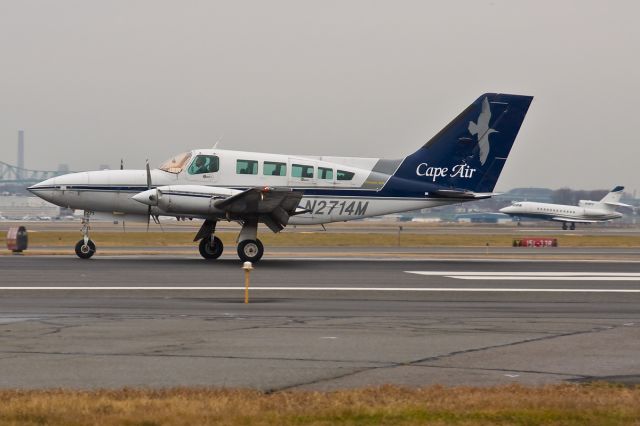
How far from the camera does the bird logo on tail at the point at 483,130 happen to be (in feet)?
105

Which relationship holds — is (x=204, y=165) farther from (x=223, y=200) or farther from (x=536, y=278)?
(x=536, y=278)

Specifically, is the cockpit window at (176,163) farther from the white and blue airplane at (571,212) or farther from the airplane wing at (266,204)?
the white and blue airplane at (571,212)

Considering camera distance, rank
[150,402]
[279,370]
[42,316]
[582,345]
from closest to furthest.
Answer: [150,402] → [279,370] → [582,345] → [42,316]

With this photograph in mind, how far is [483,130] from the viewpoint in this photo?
32188 millimetres

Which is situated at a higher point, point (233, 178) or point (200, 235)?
point (233, 178)

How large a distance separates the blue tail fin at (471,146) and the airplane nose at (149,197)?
29.8 ft

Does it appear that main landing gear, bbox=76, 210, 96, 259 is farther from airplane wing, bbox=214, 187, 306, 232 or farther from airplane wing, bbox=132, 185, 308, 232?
airplane wing, bbox=214, 187, 306, 232

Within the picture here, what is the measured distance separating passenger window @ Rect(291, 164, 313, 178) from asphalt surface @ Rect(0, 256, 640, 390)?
17.0 feet

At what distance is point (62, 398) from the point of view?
8.67 m

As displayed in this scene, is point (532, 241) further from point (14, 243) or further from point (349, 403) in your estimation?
point (349, 403)

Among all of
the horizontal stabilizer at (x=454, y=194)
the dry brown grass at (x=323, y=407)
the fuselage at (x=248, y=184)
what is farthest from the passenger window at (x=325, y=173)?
the dry brown grass at (x=323, y=407)

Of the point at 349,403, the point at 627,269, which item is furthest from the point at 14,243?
the point at 349,403

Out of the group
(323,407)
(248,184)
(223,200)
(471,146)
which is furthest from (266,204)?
(323,407)

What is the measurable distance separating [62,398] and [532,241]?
46692mm
